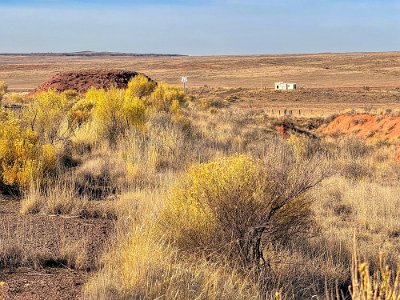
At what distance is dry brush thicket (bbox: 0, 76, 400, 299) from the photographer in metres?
5.11

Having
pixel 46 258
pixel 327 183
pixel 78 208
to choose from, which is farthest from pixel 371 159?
pixel 46 258

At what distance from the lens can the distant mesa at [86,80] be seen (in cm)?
3616

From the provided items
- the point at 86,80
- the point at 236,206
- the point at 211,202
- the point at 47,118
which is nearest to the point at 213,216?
the point at 211,202

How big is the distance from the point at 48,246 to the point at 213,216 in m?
1.97

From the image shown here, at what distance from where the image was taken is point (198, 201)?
6.51m

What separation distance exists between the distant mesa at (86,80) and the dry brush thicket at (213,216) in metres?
21.7

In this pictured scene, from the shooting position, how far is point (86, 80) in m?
38.1

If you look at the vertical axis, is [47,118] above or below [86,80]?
below

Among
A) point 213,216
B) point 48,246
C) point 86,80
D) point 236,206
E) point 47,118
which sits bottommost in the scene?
point 48,246

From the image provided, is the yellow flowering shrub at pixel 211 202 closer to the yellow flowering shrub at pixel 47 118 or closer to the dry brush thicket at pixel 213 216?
the dry brush thicket at pixel 213 216

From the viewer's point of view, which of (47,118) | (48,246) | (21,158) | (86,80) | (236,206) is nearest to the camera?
(236,206)

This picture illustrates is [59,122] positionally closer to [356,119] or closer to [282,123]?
[282,123]

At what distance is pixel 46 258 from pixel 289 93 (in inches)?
1940

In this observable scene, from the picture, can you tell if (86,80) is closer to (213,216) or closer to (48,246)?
(48,246)
